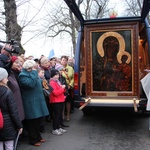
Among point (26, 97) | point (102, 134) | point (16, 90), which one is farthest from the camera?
point (102, 134)

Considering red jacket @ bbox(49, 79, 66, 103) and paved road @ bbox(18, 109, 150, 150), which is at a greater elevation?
red jacket @ bbox(49, 79, 66, 103)

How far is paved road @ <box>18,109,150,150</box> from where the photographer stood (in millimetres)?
4977

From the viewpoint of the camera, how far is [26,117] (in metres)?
4.91

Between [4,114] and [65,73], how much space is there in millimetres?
3571

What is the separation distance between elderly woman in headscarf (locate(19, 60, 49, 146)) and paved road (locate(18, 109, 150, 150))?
34cm

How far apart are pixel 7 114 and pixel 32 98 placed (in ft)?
4.34

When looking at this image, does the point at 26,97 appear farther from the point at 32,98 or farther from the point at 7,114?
the point at 7,114

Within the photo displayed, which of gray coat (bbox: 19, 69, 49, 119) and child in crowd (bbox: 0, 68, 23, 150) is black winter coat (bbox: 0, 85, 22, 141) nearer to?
child in crowd (bbox: 0, 68, 23, 150)

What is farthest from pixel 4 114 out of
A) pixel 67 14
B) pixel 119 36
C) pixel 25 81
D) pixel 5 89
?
pixel 67 14

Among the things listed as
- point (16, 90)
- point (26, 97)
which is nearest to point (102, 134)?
point (26, 97)

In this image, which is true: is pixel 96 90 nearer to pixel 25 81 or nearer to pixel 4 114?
pixel 25 81

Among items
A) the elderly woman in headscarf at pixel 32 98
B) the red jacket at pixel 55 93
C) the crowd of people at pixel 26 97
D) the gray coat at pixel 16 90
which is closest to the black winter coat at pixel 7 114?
the crowd of people at pixel 26 97

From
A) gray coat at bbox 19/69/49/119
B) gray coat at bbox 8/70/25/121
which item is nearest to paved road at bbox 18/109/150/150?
gray coat at bbox 19/69/49/119

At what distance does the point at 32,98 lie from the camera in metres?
4.93
